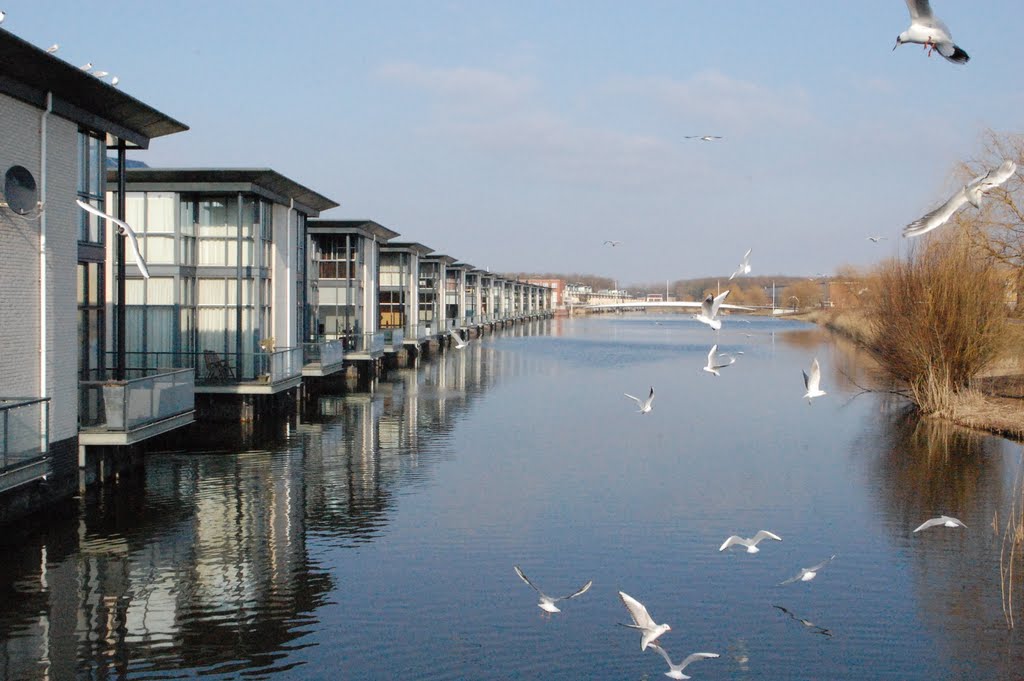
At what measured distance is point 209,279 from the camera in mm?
27734

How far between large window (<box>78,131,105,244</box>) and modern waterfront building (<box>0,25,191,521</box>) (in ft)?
0.08

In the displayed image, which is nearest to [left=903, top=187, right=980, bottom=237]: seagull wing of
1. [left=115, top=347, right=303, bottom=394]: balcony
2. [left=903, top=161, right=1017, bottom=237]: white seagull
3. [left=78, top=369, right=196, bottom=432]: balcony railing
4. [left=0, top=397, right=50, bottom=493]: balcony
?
[left=903, top=161, right=1017, bottom=237]: white seagull

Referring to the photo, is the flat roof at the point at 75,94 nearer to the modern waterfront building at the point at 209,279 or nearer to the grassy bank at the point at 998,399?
the modern waterfront building at the point at 209,279

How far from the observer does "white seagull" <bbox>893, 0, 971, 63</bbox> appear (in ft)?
22.7

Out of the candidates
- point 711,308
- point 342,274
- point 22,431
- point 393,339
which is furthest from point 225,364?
point 393,339

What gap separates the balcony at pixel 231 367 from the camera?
83.6 ft

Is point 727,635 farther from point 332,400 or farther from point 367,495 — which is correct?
point 332,400

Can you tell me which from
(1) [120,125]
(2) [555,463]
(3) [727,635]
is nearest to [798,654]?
(3) [727,635]

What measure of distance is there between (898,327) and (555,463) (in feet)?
50.3

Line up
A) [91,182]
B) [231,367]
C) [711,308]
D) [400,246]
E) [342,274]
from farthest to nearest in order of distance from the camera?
[400,246] → [342,274] → [231,367] → [91,182] → [711,308]

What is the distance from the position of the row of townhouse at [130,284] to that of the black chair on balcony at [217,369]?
0.10 feet

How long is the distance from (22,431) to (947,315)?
25349 millimetres

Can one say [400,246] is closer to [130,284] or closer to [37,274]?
[130,284]

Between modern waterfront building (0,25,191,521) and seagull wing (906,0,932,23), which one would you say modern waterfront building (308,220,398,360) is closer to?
modern waterfront building (0,25,191,521)
